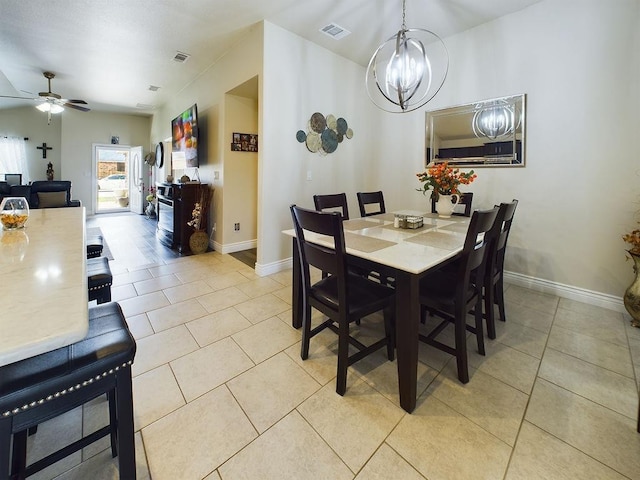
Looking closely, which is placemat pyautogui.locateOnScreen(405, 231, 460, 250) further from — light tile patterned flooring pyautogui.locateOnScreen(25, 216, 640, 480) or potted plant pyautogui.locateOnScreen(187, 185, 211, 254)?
potted plant pyautogui.locateOnScreen(187, 185, 211, 254)

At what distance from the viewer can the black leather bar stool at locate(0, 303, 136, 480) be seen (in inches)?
28.7

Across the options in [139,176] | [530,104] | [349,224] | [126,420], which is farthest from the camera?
[139,176]

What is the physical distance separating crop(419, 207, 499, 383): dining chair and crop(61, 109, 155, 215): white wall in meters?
9.19

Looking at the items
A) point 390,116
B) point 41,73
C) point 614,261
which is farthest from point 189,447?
point 41,73

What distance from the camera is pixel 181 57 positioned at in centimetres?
403

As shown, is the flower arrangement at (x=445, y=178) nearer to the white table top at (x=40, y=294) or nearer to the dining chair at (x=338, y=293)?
the dining chair at (x=338, y=293)

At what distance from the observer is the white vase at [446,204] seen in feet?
9.01

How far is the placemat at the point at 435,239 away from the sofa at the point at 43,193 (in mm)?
7131

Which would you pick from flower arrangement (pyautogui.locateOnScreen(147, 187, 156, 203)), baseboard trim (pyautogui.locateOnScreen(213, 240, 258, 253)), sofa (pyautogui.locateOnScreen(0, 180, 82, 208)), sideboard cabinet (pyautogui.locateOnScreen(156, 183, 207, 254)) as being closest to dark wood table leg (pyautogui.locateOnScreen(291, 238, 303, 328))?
baseboard trim (pyautogui.locateOnScreen(213, 240, 258, 253))

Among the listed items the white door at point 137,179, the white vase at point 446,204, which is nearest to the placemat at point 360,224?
the white vase at point 446,204

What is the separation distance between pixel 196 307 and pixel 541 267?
3411 mm

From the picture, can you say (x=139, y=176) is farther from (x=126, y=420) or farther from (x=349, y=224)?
(x=126, y=420)

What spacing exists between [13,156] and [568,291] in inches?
421

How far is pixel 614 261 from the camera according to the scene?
2592mm
